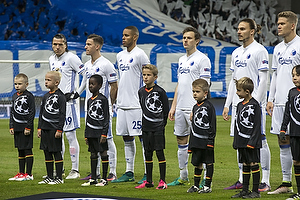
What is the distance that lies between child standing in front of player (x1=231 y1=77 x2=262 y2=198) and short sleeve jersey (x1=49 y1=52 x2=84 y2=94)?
9.14 feet

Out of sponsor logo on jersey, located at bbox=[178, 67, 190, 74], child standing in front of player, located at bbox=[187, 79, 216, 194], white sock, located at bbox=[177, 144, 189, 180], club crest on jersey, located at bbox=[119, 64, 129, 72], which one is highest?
club crest on jersey, located at bbox=[119, 64, 129, 72]

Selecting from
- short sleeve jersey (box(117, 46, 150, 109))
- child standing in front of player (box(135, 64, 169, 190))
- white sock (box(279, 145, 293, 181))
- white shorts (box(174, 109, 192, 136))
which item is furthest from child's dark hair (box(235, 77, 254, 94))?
short sleeve jersey (box(117, 46, 150, 109))

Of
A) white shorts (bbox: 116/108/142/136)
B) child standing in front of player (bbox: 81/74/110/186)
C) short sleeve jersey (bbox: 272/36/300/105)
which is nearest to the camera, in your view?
short sleeve jersey (bbox: 272/36/300/105)

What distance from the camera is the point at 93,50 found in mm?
7164

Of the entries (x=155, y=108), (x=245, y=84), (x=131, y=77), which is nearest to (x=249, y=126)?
(x=245, y=84)

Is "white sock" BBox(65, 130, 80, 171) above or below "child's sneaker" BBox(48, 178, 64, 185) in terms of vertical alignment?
above

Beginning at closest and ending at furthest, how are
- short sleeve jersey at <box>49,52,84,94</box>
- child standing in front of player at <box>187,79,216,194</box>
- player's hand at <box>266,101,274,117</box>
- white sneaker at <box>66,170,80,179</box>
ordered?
child standing in front of player at <box>187,79,216,194</box>
player's hand at <box>266,101,274,117</box>
white sneaker at <box>66,170,80,179</box>
short sleeve jersey at <box>49,52,84,94</box>

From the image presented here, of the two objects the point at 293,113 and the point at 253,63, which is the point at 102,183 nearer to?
the point at 253,63

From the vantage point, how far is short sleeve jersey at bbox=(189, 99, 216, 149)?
5883mm

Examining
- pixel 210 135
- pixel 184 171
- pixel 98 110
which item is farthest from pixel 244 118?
pixel 98 110

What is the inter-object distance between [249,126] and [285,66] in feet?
3.09

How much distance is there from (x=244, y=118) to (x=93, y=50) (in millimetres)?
2467

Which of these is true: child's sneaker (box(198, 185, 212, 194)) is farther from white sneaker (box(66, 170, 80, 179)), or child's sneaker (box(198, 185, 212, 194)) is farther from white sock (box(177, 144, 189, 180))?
white sneaker (box(66, 170, 80, 179))

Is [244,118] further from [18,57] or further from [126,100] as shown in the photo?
[18,57]
